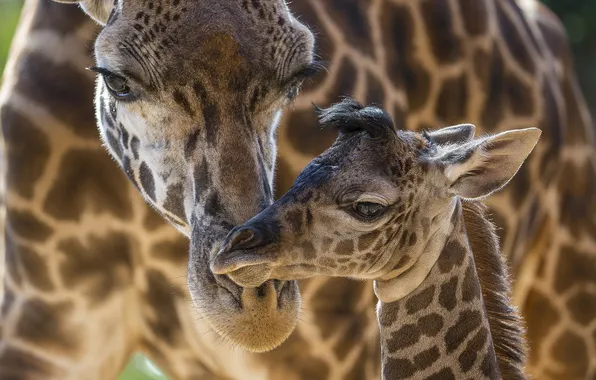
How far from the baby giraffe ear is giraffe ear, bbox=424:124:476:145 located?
0.70 feet

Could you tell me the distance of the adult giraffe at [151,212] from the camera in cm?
439

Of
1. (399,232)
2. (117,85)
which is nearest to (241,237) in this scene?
(399,232)

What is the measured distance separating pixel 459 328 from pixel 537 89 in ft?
8.12

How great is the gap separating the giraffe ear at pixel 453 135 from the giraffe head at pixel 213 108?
465 millimetres

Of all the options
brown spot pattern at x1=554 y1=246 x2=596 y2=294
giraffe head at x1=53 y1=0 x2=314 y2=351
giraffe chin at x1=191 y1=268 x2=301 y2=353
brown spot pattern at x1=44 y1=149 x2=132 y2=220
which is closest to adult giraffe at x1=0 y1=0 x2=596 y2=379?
brown spot pattern at x1=44 y1=149 x2=132 y2=220

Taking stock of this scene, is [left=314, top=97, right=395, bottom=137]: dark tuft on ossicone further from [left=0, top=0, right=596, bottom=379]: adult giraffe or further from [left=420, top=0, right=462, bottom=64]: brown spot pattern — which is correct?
[left=420, top=0, right=462, bottom=64]: brown spot pattern

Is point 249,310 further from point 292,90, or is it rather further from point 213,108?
point 292,90

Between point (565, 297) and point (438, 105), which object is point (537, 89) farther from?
point (565, 297)

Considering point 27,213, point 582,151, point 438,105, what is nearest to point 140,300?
Result: point 27,213

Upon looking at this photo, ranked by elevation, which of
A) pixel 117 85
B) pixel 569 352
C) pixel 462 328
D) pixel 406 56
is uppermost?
pixel 406 56

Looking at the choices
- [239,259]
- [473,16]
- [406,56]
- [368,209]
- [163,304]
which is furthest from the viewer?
[473,16]

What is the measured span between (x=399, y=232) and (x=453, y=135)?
15.9 inches

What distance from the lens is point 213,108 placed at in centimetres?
325

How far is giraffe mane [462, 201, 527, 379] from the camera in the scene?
3.29m
